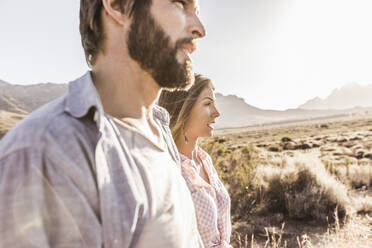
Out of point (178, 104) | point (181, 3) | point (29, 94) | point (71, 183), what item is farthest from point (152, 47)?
point (29, 94)

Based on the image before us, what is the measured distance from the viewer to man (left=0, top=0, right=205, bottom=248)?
2.69 ft

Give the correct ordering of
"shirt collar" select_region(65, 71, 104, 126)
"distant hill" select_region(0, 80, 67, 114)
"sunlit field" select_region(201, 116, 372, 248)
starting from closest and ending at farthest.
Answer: "shirt collar" select_region(65, 71, 104, 126) < "sunlit field" select_region(201, 116, 372, 248) < "distant hill" select_region(0, 80, 67, 114)

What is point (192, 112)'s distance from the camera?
10.5 feet

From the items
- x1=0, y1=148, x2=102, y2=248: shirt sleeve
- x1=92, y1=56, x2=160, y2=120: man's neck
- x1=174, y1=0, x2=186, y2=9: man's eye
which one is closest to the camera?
x1=0, y1=148, x2=102, y2=248: shirt sleeve

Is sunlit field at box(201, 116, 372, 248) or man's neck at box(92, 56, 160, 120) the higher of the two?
man's neck at box(92, 56, 160, 120)

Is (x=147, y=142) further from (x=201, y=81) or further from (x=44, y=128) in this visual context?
(x=201, y=81)

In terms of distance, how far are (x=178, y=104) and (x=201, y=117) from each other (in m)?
0.31

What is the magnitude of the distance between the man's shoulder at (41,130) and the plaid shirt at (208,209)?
155 centimetres

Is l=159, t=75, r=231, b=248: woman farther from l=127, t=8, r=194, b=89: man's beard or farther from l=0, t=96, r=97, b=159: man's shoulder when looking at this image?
l=0, t=96, r=97, b=159: man's shoulder

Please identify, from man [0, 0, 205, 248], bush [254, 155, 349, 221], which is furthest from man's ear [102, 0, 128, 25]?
bush [254, 155, 349, 221]

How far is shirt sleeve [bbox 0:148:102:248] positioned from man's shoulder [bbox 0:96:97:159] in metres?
0.02

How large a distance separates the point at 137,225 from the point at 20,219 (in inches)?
15.8

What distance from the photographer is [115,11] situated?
1.47 metres

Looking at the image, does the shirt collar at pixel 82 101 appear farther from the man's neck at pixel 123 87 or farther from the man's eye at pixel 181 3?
the man's eye at pixel 181 3
